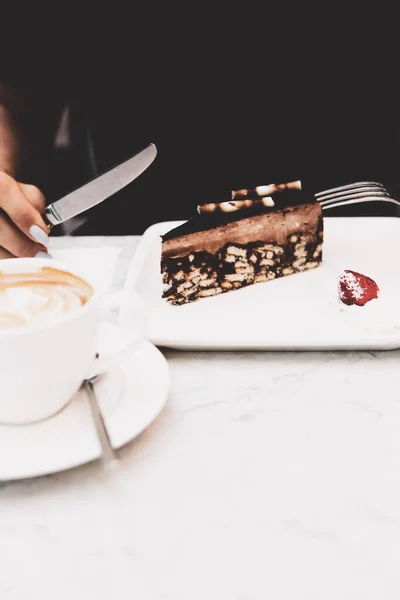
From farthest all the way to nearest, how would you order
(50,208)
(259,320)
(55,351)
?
(50,208), (259,320), (55,351)

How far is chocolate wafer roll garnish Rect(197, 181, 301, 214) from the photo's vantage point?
3.53 feet

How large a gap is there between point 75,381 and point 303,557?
0.95 ft

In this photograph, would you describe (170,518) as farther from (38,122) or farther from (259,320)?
(38,122)

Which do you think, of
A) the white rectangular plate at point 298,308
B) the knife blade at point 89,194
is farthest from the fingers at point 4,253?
the white rectangular plate at point 298,308

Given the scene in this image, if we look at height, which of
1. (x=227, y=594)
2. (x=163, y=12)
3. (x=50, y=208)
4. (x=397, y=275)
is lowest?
(x=397, y=275)

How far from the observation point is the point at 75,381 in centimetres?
64

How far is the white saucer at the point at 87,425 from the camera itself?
57 cm

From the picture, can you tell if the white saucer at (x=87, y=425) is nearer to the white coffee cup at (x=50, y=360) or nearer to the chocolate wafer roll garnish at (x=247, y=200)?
the white coffee cup at (x=50, y=360)

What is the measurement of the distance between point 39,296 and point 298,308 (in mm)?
452

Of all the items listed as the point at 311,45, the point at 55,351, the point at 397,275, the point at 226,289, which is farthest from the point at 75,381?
the point at 311,45

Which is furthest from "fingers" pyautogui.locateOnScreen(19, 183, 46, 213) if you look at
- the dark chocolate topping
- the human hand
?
the dark chocolate topping

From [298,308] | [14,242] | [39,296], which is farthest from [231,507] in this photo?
[14,242]

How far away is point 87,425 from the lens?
625 millimetres

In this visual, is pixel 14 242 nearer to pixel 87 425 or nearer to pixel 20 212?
pixel 20 212
